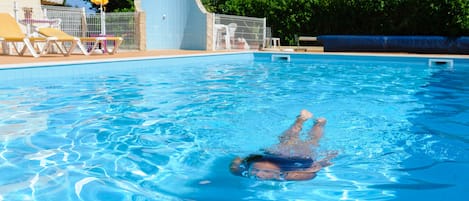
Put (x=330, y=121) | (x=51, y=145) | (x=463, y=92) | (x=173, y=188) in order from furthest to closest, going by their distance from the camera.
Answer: (x=463, y=92) < (x=330, y=121) < (x=51, y=145) < (x=173, y=188)

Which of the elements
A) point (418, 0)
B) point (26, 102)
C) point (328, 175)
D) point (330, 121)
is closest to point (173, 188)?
point (328, 175)

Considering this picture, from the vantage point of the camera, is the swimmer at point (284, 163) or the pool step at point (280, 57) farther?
the pool step at point (280, 57)

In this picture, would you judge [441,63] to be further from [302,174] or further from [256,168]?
[256,168]

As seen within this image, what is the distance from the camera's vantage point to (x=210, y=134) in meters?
4.45

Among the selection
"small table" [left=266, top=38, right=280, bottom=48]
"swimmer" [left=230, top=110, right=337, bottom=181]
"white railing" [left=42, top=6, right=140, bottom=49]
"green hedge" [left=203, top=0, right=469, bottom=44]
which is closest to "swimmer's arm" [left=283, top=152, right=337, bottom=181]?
"swimmer" [left=230, top=110, right=337, bottom=181]

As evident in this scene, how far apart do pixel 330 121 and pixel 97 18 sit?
36.9 ft

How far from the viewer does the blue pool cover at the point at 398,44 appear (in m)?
14.4

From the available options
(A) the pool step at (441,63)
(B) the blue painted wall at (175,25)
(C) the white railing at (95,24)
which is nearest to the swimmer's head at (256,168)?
(A) the pool step at (441,63)

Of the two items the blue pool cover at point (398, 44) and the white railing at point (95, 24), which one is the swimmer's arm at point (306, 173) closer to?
the white railing at point (95, 24)

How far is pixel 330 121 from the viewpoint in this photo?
518 cm

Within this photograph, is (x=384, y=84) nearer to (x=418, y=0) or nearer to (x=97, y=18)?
(x=418, y=0)

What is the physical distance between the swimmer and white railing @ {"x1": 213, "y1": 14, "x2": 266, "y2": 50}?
1223 centimetres

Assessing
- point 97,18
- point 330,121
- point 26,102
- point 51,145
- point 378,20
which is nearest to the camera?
point 51,145

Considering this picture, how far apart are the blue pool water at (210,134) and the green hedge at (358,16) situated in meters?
6.76
